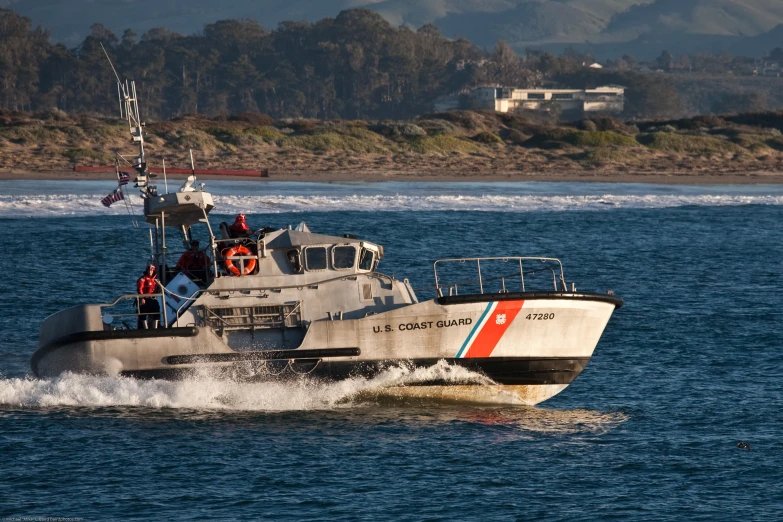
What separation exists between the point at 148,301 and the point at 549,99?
130863 millimetres

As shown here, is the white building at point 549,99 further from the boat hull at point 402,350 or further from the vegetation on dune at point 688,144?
the boat hull at point 402,350

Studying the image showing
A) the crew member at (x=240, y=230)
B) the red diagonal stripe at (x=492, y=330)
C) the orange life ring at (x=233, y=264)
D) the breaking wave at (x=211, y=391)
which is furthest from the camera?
the crew member at (x=240, y=230)

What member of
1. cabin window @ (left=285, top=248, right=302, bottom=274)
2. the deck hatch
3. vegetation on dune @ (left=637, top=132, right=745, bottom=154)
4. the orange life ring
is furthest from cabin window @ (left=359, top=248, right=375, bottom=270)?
vegetation on dune @ (left=637, top=132, right=745, bottom=154)

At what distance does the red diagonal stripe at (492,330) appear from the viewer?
18.5m

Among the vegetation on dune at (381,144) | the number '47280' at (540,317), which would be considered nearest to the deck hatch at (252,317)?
the number '47280' at (540,317)

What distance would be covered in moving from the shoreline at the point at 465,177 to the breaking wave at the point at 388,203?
19.3ft

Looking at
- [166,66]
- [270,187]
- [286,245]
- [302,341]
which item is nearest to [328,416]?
[302,341]

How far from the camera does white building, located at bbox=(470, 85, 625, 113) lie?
13850 cm

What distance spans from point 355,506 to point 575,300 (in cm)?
597

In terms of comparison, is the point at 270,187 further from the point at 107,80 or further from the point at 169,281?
the point at 107,80

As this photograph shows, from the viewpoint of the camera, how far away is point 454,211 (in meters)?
46.0

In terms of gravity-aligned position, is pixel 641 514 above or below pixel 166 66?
below

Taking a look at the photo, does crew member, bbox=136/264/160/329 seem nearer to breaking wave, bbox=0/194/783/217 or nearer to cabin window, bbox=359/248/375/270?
cabin window, bbox=359/248/375/270

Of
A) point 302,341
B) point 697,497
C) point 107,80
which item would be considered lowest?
point 697,497
